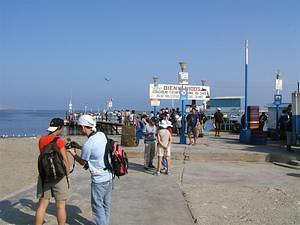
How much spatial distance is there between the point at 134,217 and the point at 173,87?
11.6 m

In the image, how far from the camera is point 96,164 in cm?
542

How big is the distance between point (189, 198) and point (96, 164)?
3.20 meters

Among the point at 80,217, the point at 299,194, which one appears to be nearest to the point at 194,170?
the point at 299,194

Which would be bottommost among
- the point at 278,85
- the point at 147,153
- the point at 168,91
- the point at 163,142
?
the point at 147,153

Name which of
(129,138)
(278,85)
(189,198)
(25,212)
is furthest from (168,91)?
(25,212)

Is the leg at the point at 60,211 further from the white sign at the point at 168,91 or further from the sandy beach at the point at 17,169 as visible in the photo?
the white sign at the point at 168,91

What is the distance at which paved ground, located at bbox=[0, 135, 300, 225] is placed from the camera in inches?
260

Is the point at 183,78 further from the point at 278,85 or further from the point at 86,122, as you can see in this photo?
the point at 86,122

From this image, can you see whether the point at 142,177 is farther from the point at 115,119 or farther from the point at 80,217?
the point at 115,119

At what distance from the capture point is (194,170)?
11828 millimetres

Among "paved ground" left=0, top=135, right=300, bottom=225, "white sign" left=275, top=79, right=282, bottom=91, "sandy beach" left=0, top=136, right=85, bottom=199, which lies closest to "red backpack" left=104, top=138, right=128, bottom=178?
"paved ground" left=0, top=135, right=300, bottom=225

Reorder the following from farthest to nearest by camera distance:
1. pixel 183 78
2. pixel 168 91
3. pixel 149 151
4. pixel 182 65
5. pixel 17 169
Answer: pixel 168 91 < pixel 183 78 < pixel 182 65 < pixel 17 169 < pixel 149 151

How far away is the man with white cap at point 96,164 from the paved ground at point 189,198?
0.83 m

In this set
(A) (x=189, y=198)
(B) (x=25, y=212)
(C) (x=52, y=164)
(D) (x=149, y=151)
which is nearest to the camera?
(C) (x=52, y=164)
